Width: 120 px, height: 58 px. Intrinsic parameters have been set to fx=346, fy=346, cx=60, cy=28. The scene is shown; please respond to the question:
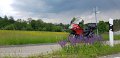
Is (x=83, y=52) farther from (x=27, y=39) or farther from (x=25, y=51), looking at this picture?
(x=27, y=39)

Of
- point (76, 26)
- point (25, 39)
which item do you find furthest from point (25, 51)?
point (25, 39)

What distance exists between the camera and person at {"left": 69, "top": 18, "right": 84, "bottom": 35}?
1927 cm

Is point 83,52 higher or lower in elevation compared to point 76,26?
lower

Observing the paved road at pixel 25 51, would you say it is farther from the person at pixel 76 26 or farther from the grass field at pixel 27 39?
the grass field at pixel 27 39

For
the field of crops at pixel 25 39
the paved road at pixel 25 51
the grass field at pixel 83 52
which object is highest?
the grass field at pixel 83 52

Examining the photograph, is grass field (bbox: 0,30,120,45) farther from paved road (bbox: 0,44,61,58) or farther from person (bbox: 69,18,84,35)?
paved road (bbox: 0,44,61,58)

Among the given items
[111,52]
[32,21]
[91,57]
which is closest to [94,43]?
A: [111,52]

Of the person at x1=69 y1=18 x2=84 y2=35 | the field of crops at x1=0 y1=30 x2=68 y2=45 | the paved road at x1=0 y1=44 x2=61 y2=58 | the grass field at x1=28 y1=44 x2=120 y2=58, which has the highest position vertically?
the person at x1=69 y1=18 x2=84 y2=35

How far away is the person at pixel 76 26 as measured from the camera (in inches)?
758

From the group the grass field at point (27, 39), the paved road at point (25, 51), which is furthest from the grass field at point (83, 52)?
the grass field at point (27, 39)

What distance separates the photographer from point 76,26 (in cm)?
2091

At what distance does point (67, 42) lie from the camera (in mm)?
13641

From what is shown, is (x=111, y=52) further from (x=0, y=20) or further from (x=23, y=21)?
(x=23, y=21)

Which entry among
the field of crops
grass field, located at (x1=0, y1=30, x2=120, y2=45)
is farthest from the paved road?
the field of crops
